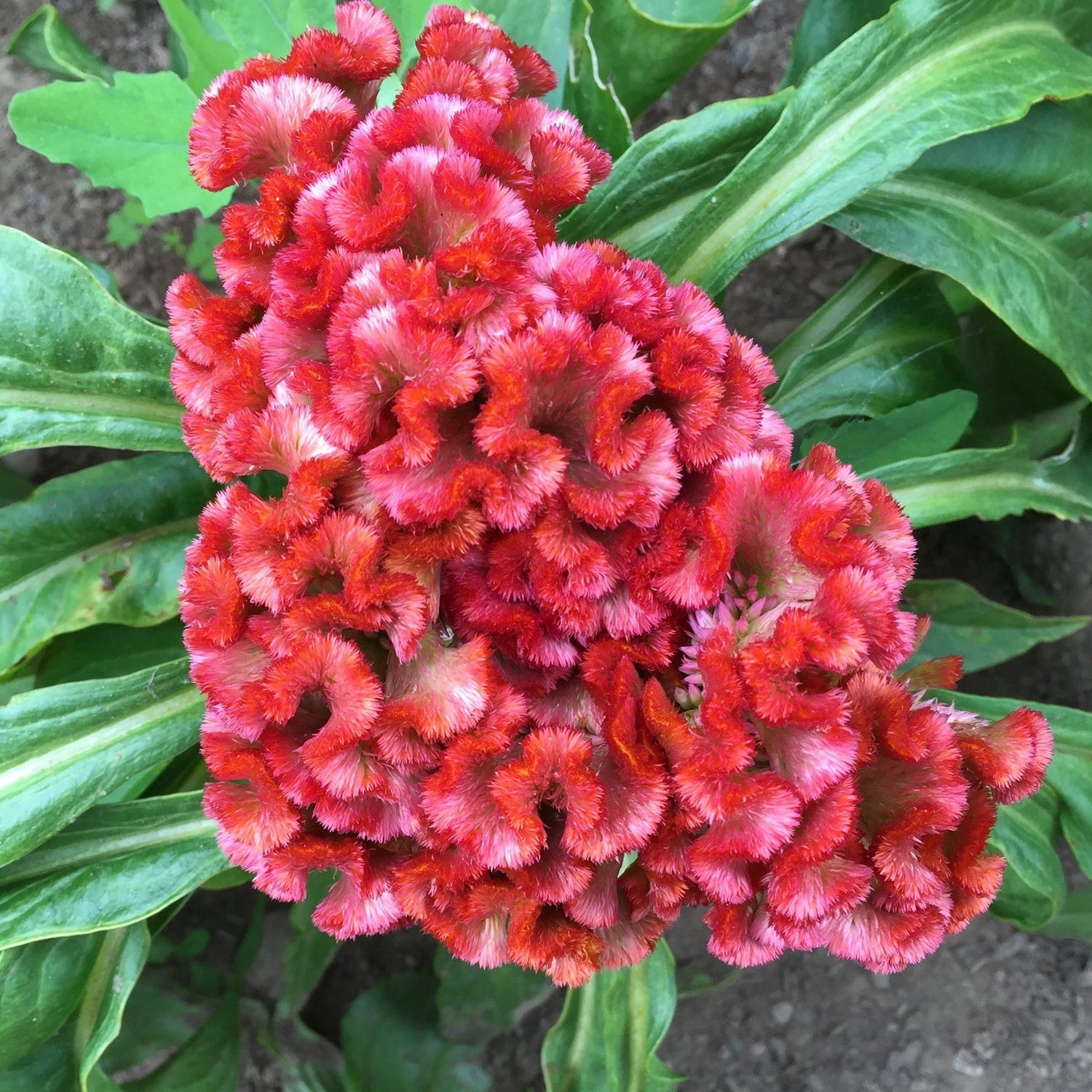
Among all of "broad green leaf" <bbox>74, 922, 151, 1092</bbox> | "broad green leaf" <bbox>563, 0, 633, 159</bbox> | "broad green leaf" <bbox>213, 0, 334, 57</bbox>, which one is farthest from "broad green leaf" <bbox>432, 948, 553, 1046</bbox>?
"broad green leaf" <bbox>213, 0, 334, 57</bbox>

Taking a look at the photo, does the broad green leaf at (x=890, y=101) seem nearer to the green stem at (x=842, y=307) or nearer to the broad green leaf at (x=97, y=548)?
the green stem at (x=842, y=307)

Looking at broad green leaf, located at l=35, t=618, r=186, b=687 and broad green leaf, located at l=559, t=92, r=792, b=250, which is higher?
broad green leaf, located at l=559, t=92, r=792, b=250

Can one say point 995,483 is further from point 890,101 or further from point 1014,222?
point 890,101

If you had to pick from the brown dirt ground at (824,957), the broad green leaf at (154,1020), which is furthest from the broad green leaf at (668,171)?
the broad green leaf at (154,1020)

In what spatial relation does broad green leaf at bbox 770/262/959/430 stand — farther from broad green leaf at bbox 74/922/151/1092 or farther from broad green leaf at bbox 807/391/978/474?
broad green leaf at bbox 74/922/151/1092

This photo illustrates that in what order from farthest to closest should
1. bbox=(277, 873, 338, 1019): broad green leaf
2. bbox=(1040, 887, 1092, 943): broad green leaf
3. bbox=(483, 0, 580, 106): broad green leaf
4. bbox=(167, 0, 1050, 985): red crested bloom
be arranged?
bbox=(277, 873, 338, 1019): broad green leaf
bbox=(1040, 887, 1092, 943): broad green leaf
bbox=(483, 0, 580, 106): broad green leaf
bbox=(167, 0, 1050, 985): red crested bloom

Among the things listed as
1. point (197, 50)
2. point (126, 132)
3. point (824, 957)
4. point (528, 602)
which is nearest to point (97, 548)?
point (126, 132)

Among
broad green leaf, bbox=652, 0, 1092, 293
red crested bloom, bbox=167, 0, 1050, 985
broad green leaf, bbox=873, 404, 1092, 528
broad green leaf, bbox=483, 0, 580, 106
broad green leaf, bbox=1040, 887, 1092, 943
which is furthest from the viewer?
broad green leaf, bbox=1040, 887, 1092, 943
